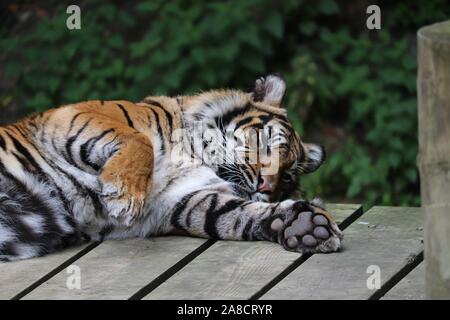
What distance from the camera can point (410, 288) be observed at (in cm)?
301

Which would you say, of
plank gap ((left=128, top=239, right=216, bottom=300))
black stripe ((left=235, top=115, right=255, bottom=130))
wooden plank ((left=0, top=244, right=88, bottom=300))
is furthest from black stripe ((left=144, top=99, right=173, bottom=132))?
wooden plank ((left=0, top=244, right=88, bottom=300))

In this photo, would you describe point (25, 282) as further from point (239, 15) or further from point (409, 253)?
point (239, 15)

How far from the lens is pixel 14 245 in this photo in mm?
3398

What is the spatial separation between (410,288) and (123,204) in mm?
953

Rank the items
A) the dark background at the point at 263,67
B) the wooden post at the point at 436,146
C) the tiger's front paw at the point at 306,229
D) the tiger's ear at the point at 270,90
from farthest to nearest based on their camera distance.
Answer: the dark background at the point at 263,67 < the tiger's ear at the point at 270,90 < the tiger's front paw at the point at 306,229 < the wooden post at the point at 436,146

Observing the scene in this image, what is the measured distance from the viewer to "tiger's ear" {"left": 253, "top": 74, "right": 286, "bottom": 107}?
4.03 m

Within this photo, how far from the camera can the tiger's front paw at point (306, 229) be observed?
338 cm

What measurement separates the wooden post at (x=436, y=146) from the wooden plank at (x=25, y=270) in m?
1.22

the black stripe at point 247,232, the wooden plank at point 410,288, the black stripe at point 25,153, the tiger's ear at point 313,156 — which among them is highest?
the black stripe at point 25,153

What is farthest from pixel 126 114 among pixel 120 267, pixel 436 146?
pixel 436 146

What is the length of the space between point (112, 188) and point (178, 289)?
0.49m

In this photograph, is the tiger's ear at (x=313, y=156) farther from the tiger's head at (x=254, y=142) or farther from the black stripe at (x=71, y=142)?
the black stripe at (x=71, y=142)

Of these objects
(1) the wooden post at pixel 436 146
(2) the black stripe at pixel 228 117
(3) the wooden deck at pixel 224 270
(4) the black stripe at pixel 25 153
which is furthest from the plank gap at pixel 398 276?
(4) the black stripe at pixel 25 153

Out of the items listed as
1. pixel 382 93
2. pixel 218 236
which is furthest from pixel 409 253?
pixel 382 93
